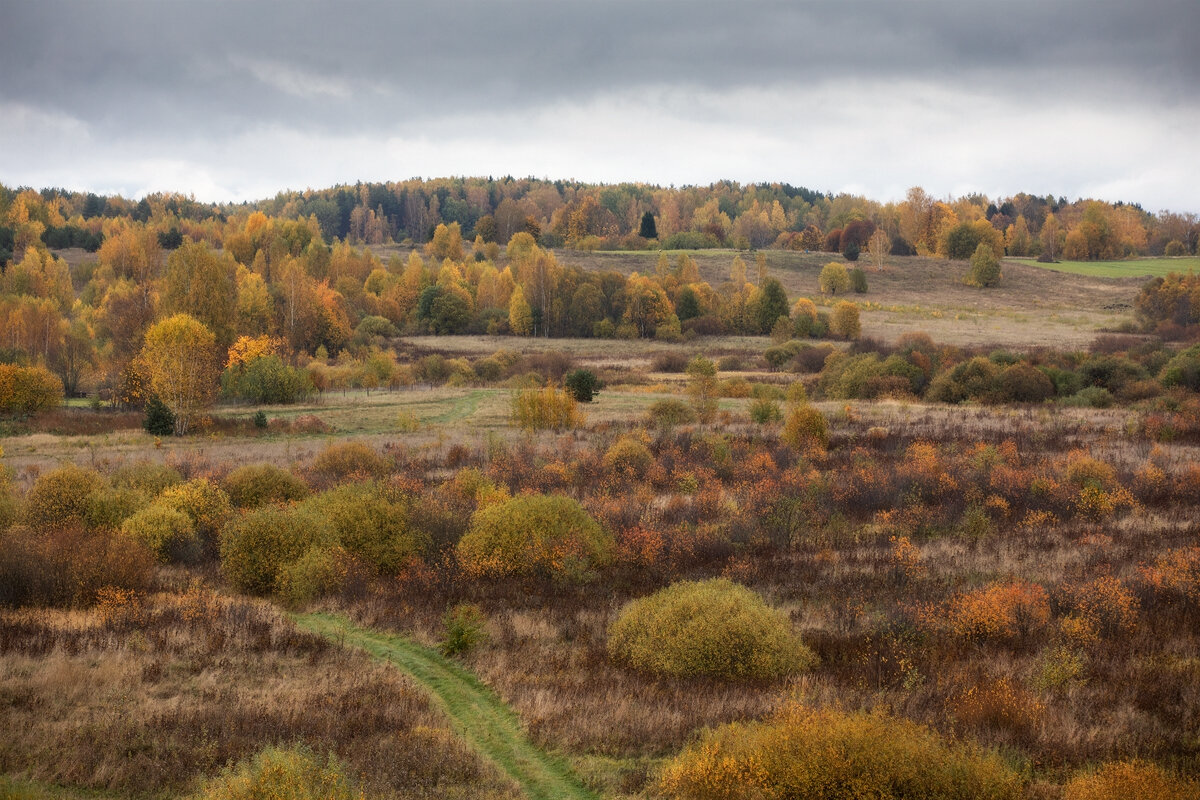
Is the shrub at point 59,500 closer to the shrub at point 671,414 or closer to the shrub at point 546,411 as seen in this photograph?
the shrub at point 546,411

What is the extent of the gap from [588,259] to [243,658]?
382 ft

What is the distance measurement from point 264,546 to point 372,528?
2.28 metres

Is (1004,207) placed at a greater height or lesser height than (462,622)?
greater

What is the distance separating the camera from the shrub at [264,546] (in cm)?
1638

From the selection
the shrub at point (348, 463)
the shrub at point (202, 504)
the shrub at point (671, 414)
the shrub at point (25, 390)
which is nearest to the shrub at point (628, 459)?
the shrub at point (348, 463)

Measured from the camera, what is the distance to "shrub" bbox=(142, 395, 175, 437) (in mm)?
39312

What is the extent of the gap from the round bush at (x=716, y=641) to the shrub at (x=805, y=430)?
62.9 feet

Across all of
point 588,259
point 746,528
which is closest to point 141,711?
point 746,528

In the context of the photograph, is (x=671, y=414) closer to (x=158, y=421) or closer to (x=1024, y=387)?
(x=1024, y=387)

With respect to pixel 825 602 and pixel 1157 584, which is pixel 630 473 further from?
pixel 1157 584

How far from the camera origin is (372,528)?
59.2 ft

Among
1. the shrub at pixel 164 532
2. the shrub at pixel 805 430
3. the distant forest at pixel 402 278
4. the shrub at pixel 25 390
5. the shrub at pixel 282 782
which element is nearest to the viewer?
the shrub at pixel 282 782

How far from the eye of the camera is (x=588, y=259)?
126m

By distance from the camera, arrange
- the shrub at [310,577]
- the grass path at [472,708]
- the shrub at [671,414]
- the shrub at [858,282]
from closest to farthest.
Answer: the grass path at [472,708] → the shrub at [310,577] → the shrub at [671,414] → the shrub at [858,282]
